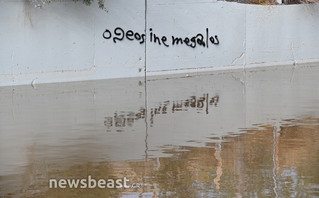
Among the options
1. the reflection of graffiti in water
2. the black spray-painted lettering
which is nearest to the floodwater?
the reflection of graffiti in water

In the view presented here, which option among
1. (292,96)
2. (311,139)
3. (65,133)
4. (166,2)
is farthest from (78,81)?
(311,139)

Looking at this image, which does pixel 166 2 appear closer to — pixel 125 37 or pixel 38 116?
pixel 125 37

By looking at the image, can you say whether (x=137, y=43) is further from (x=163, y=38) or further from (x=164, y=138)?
(x=164, y=138)

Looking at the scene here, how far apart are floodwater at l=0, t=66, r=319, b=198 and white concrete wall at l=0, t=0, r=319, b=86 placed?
2.64ft

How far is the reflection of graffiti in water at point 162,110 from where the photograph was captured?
43.8 ft

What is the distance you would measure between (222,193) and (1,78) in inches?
449

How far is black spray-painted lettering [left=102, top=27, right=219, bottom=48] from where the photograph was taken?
20.7 meters

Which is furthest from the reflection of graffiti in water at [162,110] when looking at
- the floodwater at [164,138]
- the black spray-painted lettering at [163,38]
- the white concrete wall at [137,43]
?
the black spray-painted lettering at [163,38]

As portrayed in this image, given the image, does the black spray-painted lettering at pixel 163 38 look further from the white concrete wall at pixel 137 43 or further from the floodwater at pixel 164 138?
the floodwater at pixel 164 138

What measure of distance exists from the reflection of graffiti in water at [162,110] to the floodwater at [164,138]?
19 millimetres

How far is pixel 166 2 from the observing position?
21.8m

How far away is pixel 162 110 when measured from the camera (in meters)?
15.0

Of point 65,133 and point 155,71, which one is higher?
point 155,71

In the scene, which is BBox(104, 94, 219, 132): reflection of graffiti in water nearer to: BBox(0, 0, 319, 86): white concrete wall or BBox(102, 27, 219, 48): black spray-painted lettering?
BBox(0, 0, 319, 86): white concrete wall
